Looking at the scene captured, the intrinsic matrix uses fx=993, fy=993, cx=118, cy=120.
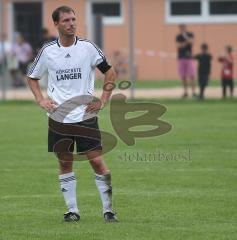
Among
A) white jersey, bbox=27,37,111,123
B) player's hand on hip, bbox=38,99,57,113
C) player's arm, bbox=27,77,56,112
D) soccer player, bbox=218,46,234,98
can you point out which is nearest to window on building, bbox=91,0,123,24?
soccer player, bbox=218,46,234,98

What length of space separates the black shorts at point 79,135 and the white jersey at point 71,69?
7 centimetres

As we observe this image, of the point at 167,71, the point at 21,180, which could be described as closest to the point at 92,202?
the point at 21,180

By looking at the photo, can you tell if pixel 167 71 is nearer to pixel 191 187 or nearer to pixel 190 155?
pixel 190 155

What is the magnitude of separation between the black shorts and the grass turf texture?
72 cm

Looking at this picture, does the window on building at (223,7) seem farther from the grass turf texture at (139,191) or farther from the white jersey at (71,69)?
the white jersey at (71,69)

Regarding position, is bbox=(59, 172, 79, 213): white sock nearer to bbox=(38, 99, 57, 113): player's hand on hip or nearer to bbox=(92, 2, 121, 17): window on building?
bbox=(38, 99, 57, 113): player's hand on hip

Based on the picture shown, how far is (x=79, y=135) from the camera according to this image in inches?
369

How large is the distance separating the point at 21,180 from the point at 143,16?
25.0 meters

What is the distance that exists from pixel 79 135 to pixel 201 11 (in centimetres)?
2752

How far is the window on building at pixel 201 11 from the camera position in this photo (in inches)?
1417

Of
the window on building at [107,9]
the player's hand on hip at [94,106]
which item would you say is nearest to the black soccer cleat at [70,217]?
the player's hand on hip at [94,106]

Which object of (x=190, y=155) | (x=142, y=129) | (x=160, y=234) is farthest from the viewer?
(x=142, y=129)

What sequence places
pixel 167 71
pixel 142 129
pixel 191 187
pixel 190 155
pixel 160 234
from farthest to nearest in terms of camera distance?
pixel 167 71, pixel 142 129, pixel 190 155, pixel 191 187, pixel 160 234

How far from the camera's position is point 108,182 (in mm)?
9383
